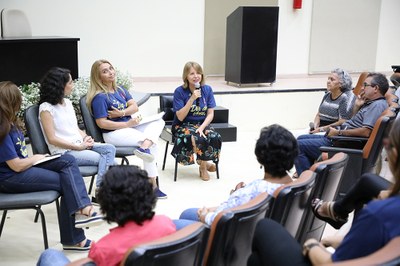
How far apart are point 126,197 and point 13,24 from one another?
565 centimetres

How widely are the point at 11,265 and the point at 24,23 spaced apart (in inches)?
183

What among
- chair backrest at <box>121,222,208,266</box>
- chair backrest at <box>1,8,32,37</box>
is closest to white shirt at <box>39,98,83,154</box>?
chair backrest at <box>121,222,208,266</box>

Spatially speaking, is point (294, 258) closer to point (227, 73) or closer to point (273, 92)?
point (273, 92)

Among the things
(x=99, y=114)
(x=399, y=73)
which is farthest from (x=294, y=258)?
(x=399, y=73)

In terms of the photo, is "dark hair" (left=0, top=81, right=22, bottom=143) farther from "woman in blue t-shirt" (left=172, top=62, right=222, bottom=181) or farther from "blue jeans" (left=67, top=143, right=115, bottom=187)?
"woman in blue t-shirt" (left=172, top=62, right=222, bottom=181)

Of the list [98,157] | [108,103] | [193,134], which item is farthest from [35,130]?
[193,134]

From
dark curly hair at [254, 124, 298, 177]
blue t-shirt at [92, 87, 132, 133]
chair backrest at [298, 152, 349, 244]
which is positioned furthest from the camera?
blue t-shirt at [92, 87, 132, 133]

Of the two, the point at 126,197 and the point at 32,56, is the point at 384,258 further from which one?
the point at 32,56

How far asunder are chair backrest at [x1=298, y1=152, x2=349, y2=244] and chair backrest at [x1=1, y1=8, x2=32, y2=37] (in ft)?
17.6

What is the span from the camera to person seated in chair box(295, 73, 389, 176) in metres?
4.05

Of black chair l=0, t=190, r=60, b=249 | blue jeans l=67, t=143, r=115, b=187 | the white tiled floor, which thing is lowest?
the white tiled floor

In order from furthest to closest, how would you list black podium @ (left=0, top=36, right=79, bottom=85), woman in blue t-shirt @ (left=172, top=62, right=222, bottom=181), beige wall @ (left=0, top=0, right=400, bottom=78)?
beige wall @ (left=0, top=0, right=400, bottom=78) < black podium @ (left=0, top=36, right=79, bottom=85) < woman in blue t-shirt @ (left=172, top=62, right=222, bottom=181)

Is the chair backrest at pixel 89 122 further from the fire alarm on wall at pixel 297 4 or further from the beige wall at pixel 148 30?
the fire alarm on wall at pixel 297 4

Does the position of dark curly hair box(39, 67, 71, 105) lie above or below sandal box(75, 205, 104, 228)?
above
